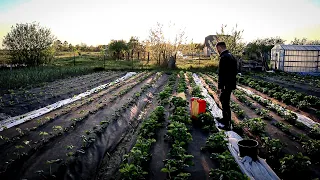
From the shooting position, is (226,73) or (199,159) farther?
(226,73)

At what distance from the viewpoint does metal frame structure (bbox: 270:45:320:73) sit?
1030 inches

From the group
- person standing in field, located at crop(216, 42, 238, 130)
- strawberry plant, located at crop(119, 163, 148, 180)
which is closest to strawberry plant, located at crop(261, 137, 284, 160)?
person standing in field, located at crop(216, 42, 238, 130)

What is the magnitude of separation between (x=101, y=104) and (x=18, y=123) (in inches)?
124

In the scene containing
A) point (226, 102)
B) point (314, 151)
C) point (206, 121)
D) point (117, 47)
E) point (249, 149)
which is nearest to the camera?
point (249, 149)

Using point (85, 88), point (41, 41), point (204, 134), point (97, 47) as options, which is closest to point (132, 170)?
point (204, 134)

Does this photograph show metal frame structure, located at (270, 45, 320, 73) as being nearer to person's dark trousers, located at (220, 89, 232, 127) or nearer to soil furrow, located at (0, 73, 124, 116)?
soil furrow, located at (0, 73, 124, 116)

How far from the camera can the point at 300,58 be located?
2642 centimetres

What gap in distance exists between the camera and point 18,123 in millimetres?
7273

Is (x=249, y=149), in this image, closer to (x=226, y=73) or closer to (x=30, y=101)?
(x=226, y=73)

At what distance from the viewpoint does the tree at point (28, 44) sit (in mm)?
26078

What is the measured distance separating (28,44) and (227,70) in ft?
86.4

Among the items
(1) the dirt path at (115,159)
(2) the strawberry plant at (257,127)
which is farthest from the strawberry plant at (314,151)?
(1) the dirt path at (115,159)

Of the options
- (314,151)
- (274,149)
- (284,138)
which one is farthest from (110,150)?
(314,151)

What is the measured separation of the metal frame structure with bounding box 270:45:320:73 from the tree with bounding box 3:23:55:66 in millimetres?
26472
